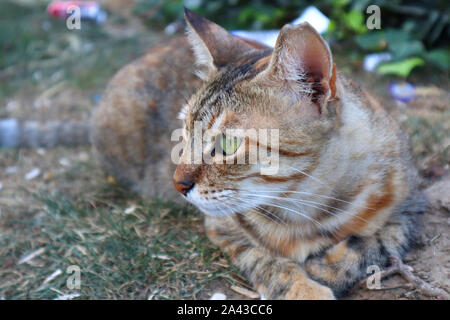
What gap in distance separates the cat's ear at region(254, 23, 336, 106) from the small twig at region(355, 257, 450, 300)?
3.13 feet

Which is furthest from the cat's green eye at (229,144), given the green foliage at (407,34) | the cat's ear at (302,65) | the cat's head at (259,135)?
the green foliage at (407,34)

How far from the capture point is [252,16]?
18.0 feet

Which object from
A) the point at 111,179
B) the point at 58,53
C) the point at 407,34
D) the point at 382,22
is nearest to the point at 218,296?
the point at 111,179

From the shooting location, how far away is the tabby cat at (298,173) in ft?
6.46

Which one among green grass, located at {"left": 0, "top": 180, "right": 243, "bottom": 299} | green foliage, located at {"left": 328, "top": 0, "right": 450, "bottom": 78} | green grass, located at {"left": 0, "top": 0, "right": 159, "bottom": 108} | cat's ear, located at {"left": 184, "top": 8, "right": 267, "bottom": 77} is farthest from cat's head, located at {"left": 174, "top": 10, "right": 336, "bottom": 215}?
green grass, located at {"left": 0, "top": 0, "right": 159, "bottom": 108}

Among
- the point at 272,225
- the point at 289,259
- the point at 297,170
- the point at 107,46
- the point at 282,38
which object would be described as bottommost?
the point at 289,259

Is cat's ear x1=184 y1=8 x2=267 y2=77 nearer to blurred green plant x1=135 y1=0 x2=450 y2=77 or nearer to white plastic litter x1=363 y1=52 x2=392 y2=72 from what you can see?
blurred green plant x1=135 y1=0 x2=450 y2=77

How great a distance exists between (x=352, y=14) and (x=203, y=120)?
3.52 metres

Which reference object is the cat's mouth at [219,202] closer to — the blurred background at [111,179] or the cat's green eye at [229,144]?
the cat's green eye at [229,144]

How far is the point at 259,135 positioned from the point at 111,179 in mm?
2023

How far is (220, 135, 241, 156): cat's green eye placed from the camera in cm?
199

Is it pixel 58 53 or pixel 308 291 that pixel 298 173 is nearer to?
pixel 308 291
